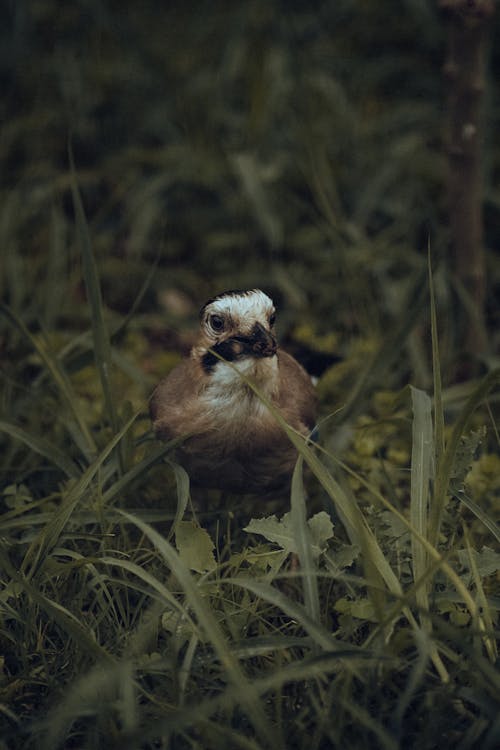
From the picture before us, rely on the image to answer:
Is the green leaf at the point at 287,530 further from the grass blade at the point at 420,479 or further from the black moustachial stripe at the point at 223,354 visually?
the black moustachial stripe at the point at 223,354

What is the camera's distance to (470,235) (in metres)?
3.85

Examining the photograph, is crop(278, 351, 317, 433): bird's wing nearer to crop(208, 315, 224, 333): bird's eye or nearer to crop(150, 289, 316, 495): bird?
crop(150, 289, 316, 495): bird

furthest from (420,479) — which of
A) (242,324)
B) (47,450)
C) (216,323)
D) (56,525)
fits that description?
(47,450)

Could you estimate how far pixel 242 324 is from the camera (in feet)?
9.39

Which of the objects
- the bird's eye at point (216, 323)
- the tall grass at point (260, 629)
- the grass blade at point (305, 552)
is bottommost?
the tall grass at point (260, 629)

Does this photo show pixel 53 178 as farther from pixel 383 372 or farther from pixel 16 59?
pixel 383 372

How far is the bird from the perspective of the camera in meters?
2.87

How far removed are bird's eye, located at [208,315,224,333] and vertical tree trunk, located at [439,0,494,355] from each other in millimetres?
1390

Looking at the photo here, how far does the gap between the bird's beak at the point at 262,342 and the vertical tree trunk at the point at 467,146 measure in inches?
53.3

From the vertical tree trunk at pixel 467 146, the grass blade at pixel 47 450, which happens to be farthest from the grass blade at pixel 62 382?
the vertical tree trunk at pixel 467 146

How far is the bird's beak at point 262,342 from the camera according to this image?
2.79 meters

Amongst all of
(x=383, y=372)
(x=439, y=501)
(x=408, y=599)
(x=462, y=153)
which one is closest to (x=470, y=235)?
(x=462, y=153)

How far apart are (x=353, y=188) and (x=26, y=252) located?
73.0 inches

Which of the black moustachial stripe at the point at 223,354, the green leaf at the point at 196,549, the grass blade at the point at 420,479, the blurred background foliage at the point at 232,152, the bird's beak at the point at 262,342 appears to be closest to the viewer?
the grass blade at the point at 420,479
